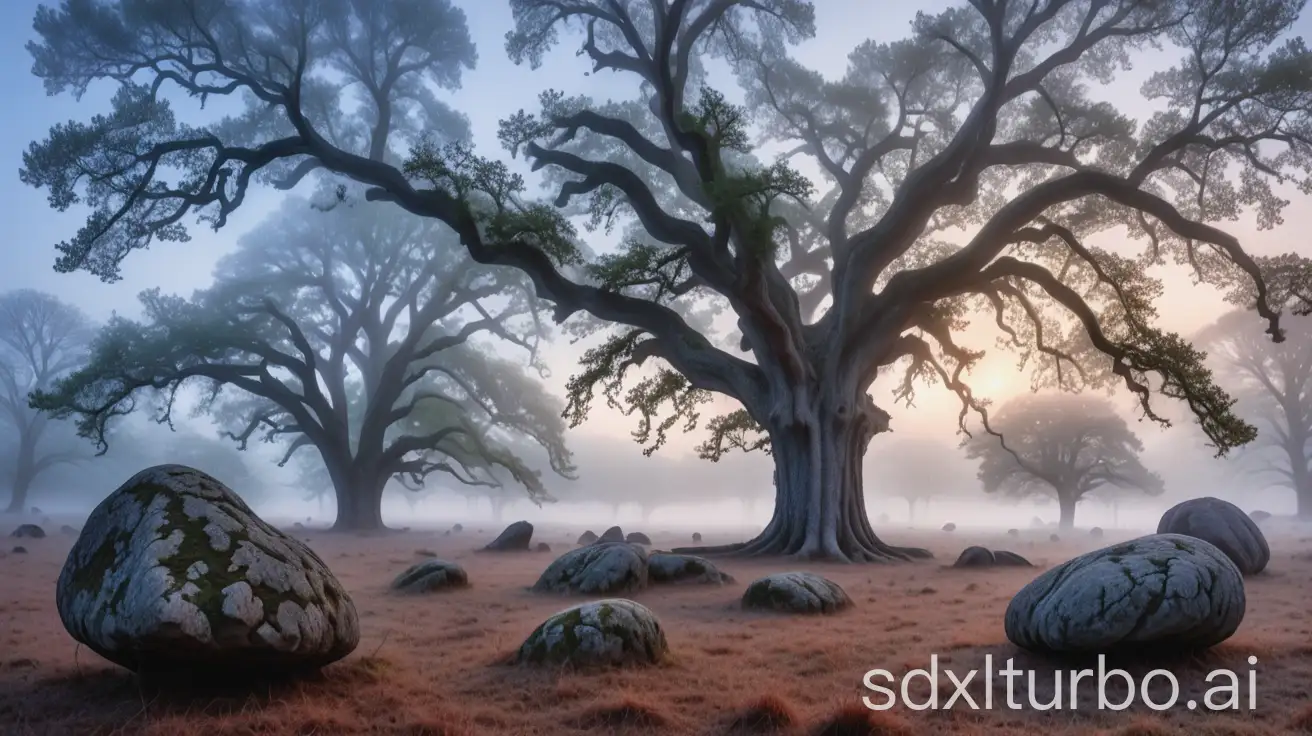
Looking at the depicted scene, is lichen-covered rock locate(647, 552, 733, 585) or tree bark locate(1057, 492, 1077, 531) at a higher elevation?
tree bark locate(1057, 492, 1077, 531)

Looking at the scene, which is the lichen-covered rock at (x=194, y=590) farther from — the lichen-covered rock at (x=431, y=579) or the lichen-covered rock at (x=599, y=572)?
the lichen-covered rock at (x=431, y=579)

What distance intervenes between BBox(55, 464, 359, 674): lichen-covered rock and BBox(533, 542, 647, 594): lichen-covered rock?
5420 millimetres

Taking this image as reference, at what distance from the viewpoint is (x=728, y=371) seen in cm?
1834

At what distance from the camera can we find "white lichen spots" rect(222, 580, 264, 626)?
4367 millimetres

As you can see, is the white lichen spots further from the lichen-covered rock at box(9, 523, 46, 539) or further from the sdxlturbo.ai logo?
the lichen-covered rock at box(9, 523, 46, 539)

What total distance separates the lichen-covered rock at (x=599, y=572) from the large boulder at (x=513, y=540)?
31.8 feet

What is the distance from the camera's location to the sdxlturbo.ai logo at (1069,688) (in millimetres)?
4680

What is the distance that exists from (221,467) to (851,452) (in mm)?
64052

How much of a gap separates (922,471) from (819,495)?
61.0 meters

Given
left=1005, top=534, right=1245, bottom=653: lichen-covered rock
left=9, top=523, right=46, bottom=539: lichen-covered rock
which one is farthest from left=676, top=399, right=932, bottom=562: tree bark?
left=9, top=523, right=46, bottom=539: lichen-covered rock

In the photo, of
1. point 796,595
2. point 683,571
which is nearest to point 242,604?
point 796,595

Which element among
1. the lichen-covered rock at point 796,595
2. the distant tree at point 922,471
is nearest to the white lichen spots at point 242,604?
the lichen-covered rock at point 796,595

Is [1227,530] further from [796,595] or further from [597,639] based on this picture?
[597,639]

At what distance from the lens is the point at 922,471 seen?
72938 mm
